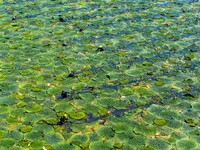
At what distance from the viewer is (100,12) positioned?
11164mm

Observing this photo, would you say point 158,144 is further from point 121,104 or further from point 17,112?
point 17,112

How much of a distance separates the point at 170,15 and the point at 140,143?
22.0 ft

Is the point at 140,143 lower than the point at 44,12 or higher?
lower

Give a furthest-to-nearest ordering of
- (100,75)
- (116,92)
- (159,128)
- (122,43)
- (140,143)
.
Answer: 1. (122,43)
2. (100,75)
3. (116,92)
4. (159,128)
5. (140,143)

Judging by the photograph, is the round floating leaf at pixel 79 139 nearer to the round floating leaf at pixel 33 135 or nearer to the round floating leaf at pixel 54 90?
the round floating leaf at pixel 33 135

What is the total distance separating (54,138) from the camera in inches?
200

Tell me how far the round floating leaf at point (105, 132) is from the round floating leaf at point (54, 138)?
597 mm

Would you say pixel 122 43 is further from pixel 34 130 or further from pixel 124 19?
pixel 34 130

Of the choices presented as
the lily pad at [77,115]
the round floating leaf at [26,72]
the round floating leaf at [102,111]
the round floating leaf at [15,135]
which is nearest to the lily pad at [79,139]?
the lily pad at [77,115]

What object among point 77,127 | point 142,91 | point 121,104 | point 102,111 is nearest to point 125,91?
point 142,91

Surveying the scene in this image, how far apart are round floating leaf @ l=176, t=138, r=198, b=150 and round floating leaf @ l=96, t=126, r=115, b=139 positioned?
1.01 m

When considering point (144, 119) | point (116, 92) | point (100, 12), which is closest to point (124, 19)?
point (100, 12)

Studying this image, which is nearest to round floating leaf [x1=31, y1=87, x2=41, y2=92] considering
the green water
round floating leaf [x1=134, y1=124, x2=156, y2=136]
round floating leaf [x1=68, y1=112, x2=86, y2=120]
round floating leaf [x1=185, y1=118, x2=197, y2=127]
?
the green water

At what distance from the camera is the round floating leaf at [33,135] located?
16.6 feet
